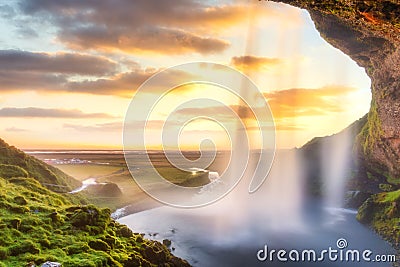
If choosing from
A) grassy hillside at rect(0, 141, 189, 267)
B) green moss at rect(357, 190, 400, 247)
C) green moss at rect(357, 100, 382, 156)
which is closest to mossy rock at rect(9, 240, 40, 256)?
grassy hillside at rect(0, 141, 189, 267)

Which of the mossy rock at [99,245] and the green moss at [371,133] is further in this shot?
the green moss at [371,133]

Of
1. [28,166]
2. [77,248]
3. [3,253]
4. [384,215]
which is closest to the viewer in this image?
[3,253]

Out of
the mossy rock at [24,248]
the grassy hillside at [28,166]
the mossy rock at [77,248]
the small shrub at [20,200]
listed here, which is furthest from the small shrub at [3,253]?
the grassy hillside at [28,166]

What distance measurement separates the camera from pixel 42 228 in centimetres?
1209

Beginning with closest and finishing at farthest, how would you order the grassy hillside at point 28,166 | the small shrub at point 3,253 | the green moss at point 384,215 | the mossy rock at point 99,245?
the small shrub at point 3,253 < the mossy rock at point 99,245 < the grassy hillside at point 28,166 < the green moss at point 384,215

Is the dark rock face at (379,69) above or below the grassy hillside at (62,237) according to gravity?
above

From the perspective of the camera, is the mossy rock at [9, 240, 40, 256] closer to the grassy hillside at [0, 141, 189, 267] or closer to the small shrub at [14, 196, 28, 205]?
the grassy hillside at [0, 141, 189, 267]

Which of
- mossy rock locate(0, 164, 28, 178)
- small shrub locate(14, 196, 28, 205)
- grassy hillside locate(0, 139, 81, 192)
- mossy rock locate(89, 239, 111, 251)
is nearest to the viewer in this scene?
mossy rock locate(89, 239, 111, 251)

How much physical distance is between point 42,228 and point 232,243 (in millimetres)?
15098

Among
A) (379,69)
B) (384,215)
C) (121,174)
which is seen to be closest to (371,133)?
(379,69)

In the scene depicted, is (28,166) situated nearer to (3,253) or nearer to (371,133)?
(3,253)

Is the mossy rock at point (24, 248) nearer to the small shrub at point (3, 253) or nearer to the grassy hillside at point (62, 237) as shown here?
the grassy hillside at point (62, 237)

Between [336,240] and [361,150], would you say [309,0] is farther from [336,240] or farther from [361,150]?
[361,150]

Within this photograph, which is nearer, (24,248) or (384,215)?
(24,248)
